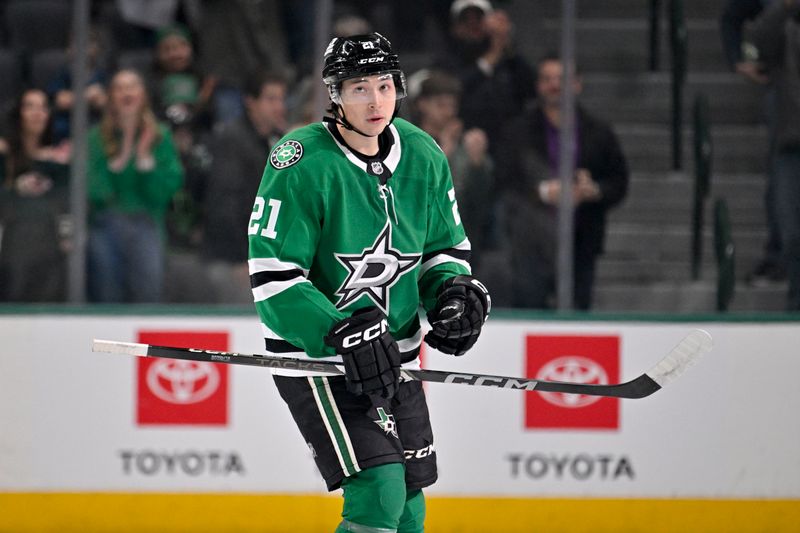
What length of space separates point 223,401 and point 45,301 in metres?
0.65

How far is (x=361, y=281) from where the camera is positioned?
9.48 feet

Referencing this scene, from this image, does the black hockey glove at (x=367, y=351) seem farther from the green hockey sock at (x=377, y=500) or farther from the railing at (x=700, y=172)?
the railing at (x=700, y=172)

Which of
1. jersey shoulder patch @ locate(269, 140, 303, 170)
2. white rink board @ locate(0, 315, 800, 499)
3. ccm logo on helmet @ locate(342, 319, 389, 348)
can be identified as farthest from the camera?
white rink board @ locate(0, 315, 800, 499)

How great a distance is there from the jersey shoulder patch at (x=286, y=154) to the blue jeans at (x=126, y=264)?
1.68 meters

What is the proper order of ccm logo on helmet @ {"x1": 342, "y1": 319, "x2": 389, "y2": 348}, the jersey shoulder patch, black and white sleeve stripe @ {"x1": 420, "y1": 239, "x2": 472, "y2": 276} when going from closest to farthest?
ccm logo on helmet @ {"x1": 342, "y1": 319, "x2": 389, "y2": 348} < the jersey shoulder patch < black and white sleeve stripe @ {"x1": 420, "y1": 239, "x2": 472, "y2": 276}

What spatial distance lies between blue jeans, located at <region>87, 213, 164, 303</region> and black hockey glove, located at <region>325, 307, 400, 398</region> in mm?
1818

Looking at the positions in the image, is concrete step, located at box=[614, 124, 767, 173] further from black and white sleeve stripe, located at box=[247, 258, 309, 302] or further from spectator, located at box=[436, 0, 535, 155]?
black and white sleeve stripe, located at box=[247, 258, 309, 302]

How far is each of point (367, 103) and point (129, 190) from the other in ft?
5.91

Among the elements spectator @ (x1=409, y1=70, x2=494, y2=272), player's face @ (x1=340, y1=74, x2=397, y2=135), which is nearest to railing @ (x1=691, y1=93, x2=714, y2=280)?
spectator @ (x1=409, y1=70, x2=494, y2=272)

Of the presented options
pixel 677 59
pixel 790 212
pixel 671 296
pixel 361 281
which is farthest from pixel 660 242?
pixel 361 281

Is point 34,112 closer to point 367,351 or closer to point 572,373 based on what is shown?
point 572,373

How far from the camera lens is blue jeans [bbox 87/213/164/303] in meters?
4.45

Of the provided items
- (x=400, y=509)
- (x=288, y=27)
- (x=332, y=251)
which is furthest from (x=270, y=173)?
(x=288, y=27)

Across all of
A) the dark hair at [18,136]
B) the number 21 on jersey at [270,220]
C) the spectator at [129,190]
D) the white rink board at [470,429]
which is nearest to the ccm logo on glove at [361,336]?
the number 21 on jersey at [270,220]
